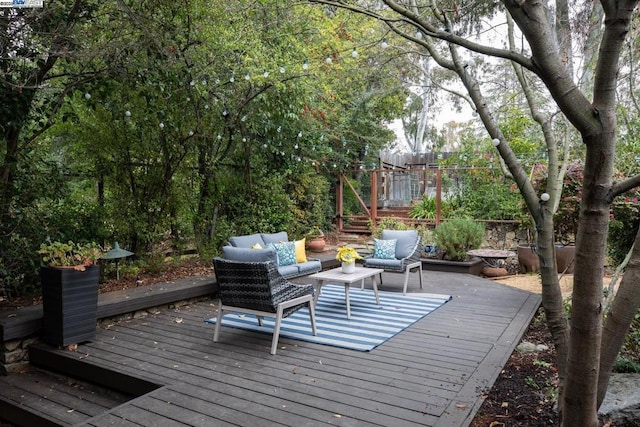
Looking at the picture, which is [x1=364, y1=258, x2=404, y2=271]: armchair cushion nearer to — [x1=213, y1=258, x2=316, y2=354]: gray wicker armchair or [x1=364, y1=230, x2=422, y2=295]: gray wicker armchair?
[x1=364, y1=230, x2=422, y2=295]: gray wicker armchair

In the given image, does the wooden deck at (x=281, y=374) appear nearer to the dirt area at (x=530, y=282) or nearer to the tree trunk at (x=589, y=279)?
the tree trunk at (x=589, y=279)

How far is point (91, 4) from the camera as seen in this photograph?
461 centimetres

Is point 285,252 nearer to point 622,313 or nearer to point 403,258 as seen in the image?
point 403,258

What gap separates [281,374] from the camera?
3291 mm

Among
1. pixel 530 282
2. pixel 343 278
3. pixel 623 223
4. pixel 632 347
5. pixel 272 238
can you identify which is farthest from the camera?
pixel 530 282

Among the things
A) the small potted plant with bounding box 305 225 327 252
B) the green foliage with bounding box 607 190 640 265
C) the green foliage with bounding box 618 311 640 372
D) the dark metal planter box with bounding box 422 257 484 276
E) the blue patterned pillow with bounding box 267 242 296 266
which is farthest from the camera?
the small potted plant with bounding box 305 225 327 252

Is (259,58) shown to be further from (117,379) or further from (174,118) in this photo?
(117,379)

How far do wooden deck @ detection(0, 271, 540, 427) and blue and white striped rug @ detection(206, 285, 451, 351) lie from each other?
0.46ft

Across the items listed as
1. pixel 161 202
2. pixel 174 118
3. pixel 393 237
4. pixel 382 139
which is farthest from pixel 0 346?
pixel 382 139

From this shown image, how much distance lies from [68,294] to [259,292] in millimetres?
1732

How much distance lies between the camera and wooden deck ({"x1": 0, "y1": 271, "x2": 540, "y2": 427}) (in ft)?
8.72

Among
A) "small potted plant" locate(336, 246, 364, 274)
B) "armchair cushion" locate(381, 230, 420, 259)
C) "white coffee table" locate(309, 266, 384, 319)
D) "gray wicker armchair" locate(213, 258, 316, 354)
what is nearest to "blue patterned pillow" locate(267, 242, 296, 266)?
"white coffee table" locate(309, 266, 384, 319)

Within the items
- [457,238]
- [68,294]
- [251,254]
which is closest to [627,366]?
[251,254]

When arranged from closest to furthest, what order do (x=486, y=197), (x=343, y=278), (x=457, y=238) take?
1. (x=343, y=278)
2. (x=457, y=238)
3. (x=486, y=197)
